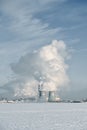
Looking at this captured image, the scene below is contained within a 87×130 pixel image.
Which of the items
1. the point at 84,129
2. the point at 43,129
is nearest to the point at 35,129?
the point at 43,129

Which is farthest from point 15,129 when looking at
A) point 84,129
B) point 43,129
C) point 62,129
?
point 84,129

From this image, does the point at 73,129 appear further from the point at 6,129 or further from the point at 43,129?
the point at 6,129

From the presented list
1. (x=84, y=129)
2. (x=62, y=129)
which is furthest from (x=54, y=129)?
(x=84, y=129)

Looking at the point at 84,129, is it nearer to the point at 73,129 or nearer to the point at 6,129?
the point at 73,129

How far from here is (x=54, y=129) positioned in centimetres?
3181

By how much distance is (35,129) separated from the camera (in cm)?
3209

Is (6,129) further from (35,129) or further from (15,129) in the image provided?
(35,129)

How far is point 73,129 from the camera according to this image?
104 ft

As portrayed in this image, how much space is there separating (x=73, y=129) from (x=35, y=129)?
394 cm

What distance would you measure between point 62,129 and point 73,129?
45.3 inches

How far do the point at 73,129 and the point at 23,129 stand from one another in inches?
203

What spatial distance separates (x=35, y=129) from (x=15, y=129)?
2079mm

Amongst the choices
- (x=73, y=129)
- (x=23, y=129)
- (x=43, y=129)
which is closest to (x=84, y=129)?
(x=73, y=129)

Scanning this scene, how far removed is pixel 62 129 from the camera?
31938mm
